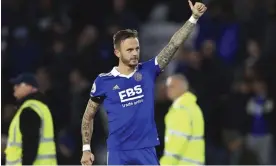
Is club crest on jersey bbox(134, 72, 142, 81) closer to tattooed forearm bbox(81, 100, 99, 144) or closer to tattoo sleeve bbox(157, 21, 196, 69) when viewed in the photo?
tattoo sleeve bbox(157, 21, 196, 69)

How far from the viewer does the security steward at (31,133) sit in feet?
36.8

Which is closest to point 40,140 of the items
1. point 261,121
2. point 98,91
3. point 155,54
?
point 98,91

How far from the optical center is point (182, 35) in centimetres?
961

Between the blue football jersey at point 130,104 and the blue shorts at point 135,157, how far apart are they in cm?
5

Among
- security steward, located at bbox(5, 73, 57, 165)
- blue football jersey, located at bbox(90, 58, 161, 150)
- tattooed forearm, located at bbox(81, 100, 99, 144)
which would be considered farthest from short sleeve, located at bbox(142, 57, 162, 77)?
security steward, located at bbox(5, 73, 57, 165)

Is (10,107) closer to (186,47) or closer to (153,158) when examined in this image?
(186,47)

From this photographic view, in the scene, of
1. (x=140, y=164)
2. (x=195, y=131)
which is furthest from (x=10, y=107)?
(x=140, y=164)

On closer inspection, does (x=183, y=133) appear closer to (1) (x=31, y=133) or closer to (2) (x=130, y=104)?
(1) (x=31, y=133)

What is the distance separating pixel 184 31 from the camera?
961 centimetres

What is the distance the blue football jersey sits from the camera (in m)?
9.66

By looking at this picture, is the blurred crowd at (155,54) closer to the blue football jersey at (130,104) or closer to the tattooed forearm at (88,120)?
the tattooed forearm at (88,120)

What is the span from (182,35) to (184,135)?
266cm

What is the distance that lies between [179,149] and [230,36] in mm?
5613

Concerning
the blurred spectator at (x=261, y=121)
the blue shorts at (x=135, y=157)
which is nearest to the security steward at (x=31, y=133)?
the blue shorts at (x=135, y=157)
